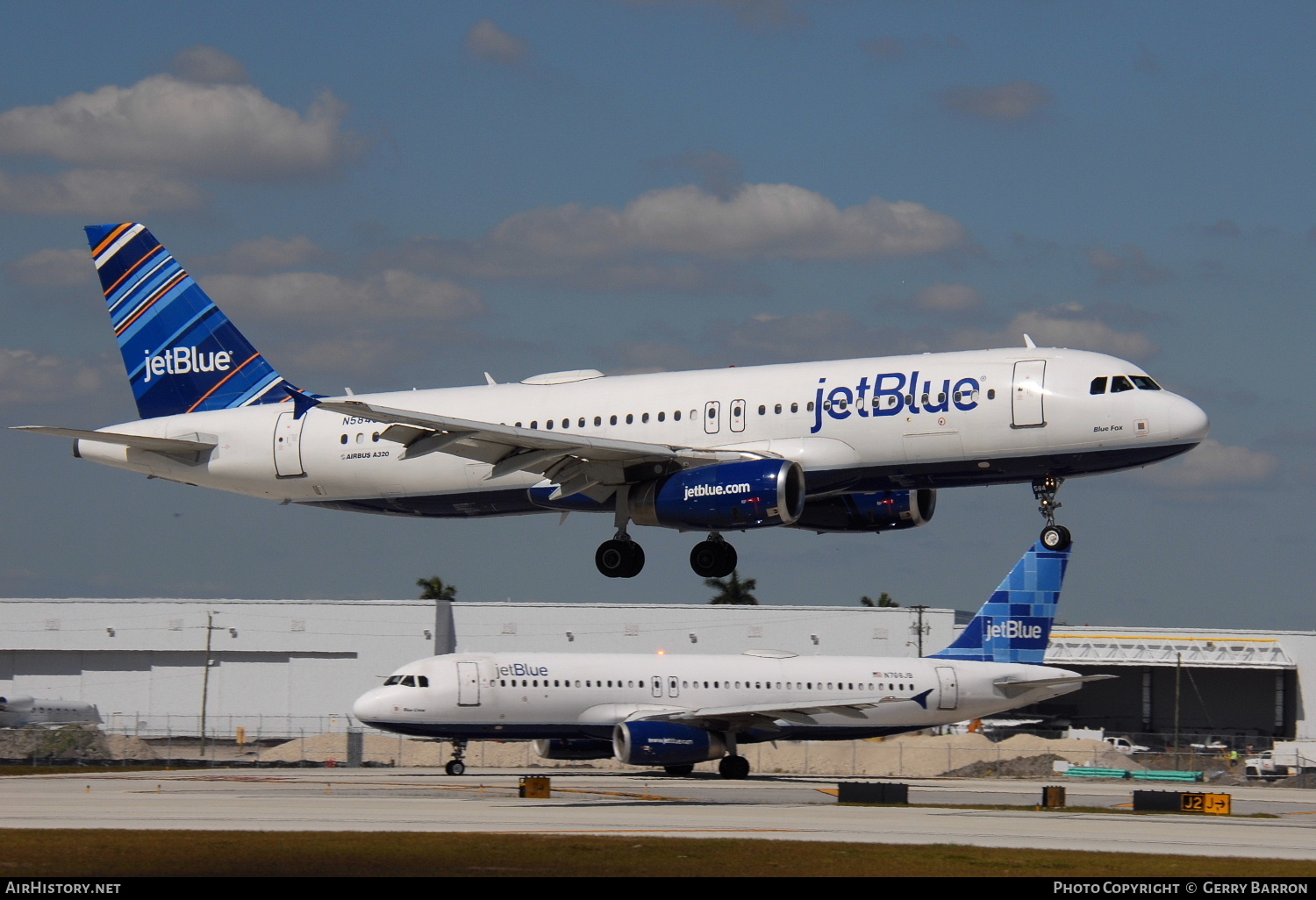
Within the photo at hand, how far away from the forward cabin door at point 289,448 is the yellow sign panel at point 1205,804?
29.1m

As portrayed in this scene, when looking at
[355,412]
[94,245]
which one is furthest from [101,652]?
[355,412]

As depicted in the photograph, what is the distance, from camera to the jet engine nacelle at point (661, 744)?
61.1m

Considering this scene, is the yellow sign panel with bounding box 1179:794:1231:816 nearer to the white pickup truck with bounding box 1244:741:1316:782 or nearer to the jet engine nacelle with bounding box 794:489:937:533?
the jet engine nacelle with bounding box 794:489:937:533

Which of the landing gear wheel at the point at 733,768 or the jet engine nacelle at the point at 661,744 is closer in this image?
the jet engine nacelle at the point at 661,744

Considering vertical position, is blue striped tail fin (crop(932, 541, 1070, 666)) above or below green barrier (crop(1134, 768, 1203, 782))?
above

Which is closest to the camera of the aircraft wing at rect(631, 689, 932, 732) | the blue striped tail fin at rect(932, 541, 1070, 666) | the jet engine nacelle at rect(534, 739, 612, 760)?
the aircraft wing at rect(631, 689, 932, 732)

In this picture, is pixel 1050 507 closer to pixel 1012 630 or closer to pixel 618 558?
pixel 618 558

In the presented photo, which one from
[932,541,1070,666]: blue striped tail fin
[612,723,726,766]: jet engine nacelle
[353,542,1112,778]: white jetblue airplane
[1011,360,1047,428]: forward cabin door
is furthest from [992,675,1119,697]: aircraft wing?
[1011,360,1047,428]: forward cabin door

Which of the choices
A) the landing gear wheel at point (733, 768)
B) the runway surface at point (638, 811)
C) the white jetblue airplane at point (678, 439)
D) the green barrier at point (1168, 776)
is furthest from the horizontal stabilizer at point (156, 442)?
the green barrier at point (1168, 776)

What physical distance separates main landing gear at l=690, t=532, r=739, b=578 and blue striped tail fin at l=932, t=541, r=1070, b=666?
25081 mm

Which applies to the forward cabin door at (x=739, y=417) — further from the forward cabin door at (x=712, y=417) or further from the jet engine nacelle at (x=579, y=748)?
the jet engine nacelle at (x=579, y=748)

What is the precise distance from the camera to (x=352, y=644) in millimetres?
110312

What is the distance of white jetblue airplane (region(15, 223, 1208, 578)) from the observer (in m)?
42.8
